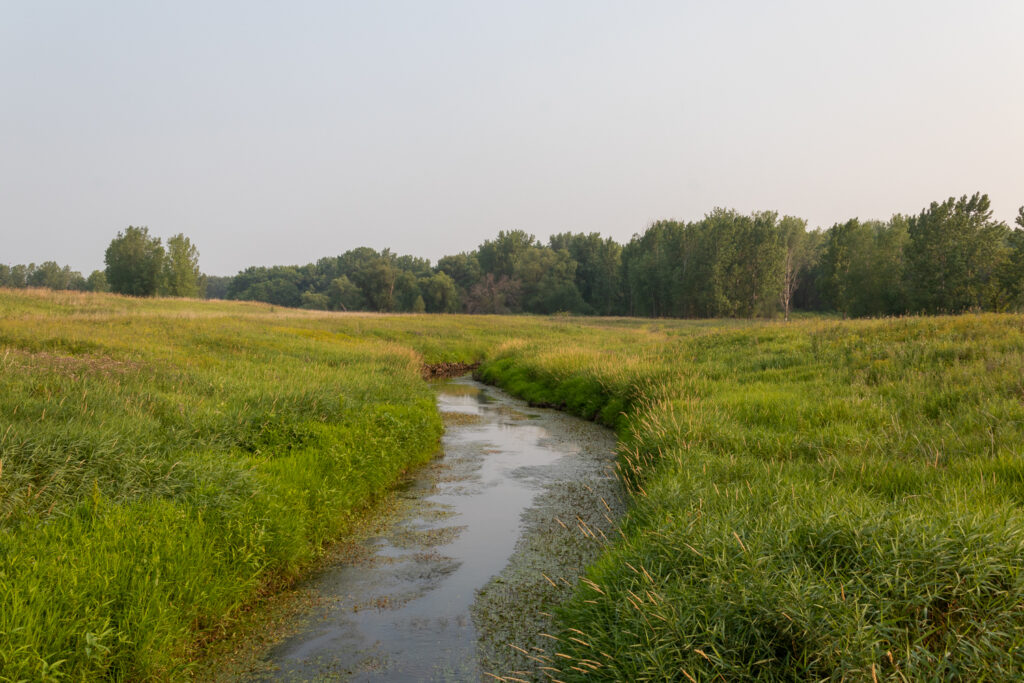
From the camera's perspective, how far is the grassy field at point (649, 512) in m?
3.97

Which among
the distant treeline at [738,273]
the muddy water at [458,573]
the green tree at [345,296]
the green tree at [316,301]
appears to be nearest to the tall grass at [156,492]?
the muddy water at [458,573]

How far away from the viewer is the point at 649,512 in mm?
7148

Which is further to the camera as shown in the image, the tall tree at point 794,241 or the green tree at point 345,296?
the green tree at point 345,296

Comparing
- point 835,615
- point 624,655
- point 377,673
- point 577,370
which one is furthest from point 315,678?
point 577,370

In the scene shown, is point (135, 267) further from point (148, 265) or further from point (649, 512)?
point (649, 512)

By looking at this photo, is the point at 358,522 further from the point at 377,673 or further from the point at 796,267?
the point at 796,267

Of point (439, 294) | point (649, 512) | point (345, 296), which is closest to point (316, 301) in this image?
point (345, 296)

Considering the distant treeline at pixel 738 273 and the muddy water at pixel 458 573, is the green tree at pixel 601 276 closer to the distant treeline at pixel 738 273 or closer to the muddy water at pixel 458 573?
the distant treeline at pixel 738 273

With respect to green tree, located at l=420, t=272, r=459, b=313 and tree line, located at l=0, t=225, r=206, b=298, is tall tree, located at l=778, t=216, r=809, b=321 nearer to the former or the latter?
green tree, located at l=420, t=272, r=459, b=313

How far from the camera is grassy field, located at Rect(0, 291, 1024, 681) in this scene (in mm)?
3969

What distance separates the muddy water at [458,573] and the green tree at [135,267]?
290ft

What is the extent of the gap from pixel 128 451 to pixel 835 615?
7758 mm

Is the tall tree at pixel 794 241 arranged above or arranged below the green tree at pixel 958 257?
above

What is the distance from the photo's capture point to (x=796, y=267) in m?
87.4
